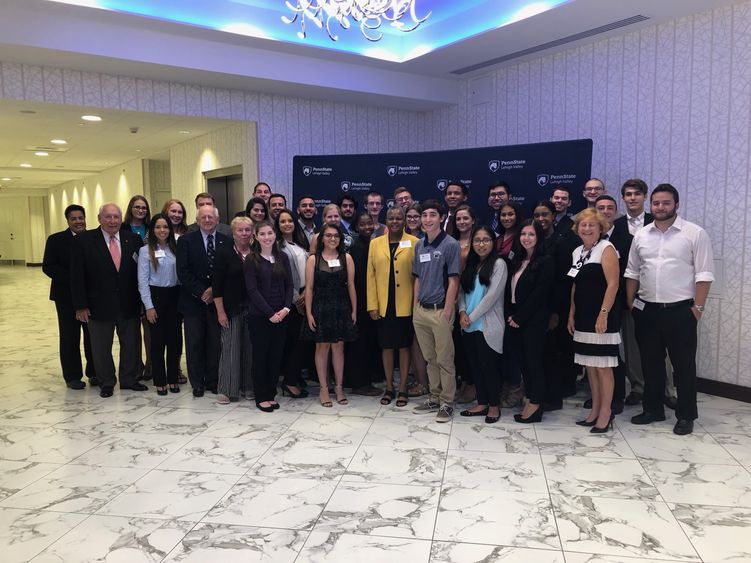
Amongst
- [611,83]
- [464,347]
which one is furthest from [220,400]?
[611,83]

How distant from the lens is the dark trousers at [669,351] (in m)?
4.30

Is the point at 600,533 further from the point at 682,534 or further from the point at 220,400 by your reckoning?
the point at 220,400

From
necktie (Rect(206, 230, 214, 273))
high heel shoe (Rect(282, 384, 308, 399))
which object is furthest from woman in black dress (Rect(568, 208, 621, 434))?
necktie (Rect(206, 230, 214, 273))

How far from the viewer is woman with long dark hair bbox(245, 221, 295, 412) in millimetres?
4703

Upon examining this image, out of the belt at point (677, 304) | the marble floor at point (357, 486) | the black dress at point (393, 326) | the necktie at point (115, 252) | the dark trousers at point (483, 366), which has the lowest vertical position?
the marble floor at point (357, 486)

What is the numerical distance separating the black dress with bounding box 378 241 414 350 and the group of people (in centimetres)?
1

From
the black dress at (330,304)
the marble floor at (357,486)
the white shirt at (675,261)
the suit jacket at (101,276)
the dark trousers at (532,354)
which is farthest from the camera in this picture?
the suit jacket at (101,276)

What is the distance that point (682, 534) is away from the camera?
9.38 feet

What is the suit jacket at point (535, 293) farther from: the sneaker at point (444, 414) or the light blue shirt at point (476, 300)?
the sneaker at point (444, 414)

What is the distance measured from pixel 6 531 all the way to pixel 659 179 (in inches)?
238

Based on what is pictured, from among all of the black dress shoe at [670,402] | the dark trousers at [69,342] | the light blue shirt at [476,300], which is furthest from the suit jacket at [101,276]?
the black dress shoe at [670,402]

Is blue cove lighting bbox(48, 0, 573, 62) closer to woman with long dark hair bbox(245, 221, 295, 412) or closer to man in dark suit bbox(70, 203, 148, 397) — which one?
man in dark suit bbox(70, 203, 148, 397)

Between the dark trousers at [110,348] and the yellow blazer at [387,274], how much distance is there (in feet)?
7.72

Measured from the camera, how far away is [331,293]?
484 cm
